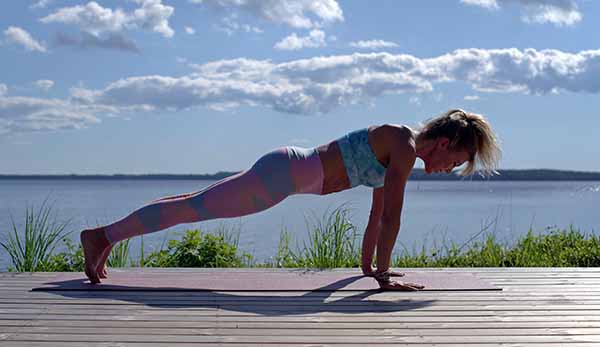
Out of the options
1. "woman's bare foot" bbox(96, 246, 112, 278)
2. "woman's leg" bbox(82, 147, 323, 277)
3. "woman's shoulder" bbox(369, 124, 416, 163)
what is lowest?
"woman's bare foot" bbox(96, 246, 112, 278)

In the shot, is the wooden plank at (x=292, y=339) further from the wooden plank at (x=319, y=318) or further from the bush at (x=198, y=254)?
the bush at (x=198, y=254)

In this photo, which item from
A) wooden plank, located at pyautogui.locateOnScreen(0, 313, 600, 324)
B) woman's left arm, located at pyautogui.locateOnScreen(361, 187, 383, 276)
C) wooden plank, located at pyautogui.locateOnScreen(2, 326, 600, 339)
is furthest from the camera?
woman's left arm, located at pyautogui.locateOnScreen(361, 187, 383, 276)

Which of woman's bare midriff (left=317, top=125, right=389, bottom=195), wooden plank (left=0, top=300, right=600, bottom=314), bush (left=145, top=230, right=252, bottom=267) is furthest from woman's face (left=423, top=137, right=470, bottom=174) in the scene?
bush (left=145, top=230, right=252, bottom=267)

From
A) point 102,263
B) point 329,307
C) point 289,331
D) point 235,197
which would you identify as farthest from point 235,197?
point 289,331

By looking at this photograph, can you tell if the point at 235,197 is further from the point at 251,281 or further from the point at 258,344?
the point at 258,344

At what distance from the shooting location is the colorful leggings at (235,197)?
125 inches

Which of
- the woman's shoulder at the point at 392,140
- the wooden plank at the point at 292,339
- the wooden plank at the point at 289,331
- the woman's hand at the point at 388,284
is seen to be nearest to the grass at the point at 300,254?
the woman's hand at the point at 388,284

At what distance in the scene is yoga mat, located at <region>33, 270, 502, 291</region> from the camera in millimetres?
3294

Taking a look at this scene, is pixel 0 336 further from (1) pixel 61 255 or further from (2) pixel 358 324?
(1) pixel 61 255

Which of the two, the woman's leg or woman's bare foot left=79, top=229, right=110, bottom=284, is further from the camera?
woman's bare foot left=79, top=229, right=110, bottom=284

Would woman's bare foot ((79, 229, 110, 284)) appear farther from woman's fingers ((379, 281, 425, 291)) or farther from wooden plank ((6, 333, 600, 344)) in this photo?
woman's fingers ((379, 281, 425, 291))

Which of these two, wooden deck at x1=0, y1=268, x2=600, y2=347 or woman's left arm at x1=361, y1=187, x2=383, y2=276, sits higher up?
woman's left arm at x1=361, y1=187, x2=383, y2=276

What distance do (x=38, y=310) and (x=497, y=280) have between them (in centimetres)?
217

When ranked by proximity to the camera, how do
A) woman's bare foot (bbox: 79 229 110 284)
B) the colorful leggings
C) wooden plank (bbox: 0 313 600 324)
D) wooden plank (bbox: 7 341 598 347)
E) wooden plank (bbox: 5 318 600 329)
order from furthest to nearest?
woman's bare foot (bbox: 79 229 110 284), the colorful leggings, wooden plank (bbox: 0 313 600 324), wooden plank (bbox: 5 318 600 329), wooden plank (bbox: 7 341 598 347)
